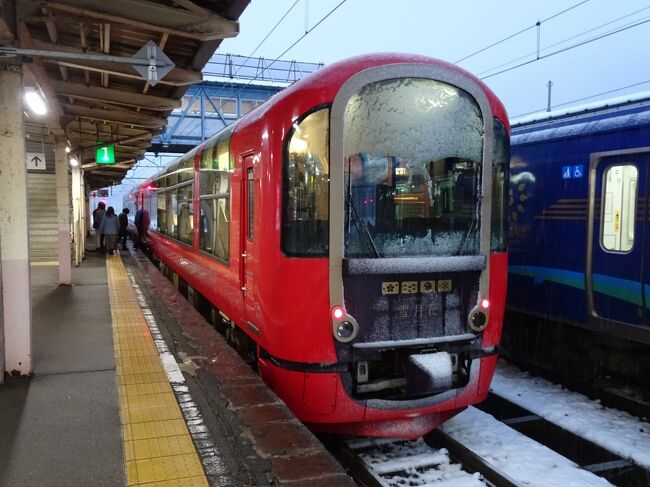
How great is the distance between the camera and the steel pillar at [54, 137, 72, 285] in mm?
10281

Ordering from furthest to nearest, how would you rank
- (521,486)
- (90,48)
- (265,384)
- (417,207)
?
1. (90,48)
2. (265,384)
3. (417,207)
4. (521,486)

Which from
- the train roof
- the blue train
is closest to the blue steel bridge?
the train roof

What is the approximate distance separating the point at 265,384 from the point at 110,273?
8.58m

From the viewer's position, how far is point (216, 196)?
21.0 ft

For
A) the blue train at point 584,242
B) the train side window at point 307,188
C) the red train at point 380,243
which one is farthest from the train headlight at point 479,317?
the blue train at point 584,242

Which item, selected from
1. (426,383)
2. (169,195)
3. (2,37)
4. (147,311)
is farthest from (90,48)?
(426,383)

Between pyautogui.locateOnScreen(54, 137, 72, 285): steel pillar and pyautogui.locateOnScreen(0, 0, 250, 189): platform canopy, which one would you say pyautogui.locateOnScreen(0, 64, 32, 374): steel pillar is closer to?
pyautogui.locateOnScreen(0, 0, 250, 189): platform canopy

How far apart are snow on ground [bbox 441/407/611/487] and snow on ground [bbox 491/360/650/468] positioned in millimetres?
605

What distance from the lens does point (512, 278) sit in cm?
713

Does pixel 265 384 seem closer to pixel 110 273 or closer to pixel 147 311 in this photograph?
pixel 147 311

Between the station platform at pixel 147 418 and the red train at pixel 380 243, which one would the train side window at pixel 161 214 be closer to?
the station platform at pixel 147 418

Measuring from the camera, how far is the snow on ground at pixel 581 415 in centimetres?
485

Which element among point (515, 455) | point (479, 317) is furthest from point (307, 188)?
point (515, 455)

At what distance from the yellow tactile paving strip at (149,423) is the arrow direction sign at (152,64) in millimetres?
2589
